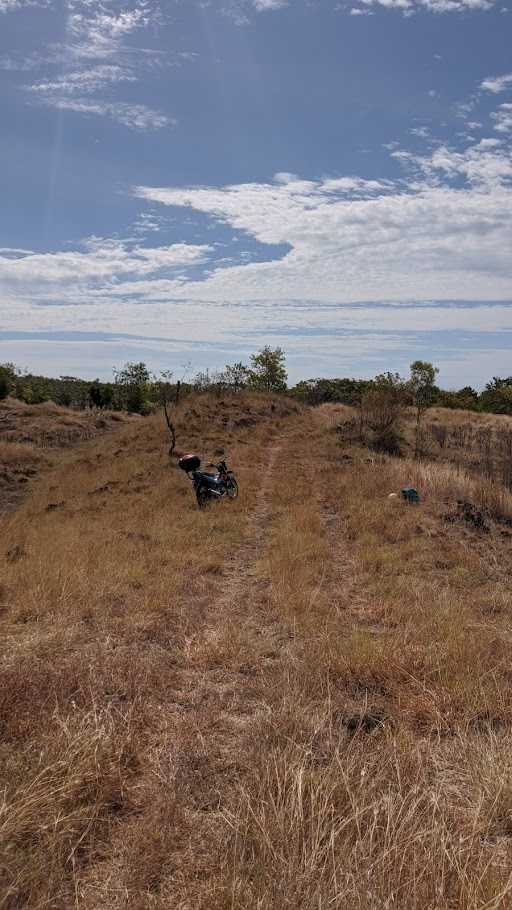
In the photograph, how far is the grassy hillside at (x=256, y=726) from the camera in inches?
100

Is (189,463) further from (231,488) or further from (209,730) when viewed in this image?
(209,730)

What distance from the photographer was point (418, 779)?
3.24m

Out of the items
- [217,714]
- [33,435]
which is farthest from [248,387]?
[217,714]

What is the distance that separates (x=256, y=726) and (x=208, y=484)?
35.4 feet

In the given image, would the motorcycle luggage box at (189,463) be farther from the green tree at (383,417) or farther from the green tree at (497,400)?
the green tree at (497,400)

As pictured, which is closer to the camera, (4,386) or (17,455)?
(17,455)

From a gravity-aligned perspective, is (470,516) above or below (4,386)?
below

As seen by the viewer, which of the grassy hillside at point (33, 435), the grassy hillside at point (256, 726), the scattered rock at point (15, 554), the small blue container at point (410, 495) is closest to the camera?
the grassy hillside at point (256, 726)

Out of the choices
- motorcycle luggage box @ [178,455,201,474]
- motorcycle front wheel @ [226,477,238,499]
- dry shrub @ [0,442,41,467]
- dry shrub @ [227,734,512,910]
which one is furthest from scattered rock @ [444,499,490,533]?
dry shrub @ [0,442,41,467]

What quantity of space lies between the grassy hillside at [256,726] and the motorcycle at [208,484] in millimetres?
4353

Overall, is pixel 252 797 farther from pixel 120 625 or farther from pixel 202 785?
pixel 120 625

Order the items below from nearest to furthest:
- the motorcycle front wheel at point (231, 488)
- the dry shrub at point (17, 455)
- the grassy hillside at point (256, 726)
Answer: the grassy hillside at point (256, 726)
the motorcycle front wheel at point (231, 488)
the dry shrub at point (17, 455)

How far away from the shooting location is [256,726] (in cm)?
384

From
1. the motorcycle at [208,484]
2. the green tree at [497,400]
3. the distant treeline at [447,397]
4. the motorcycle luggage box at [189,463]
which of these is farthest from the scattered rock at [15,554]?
the green tree at [497,400]
